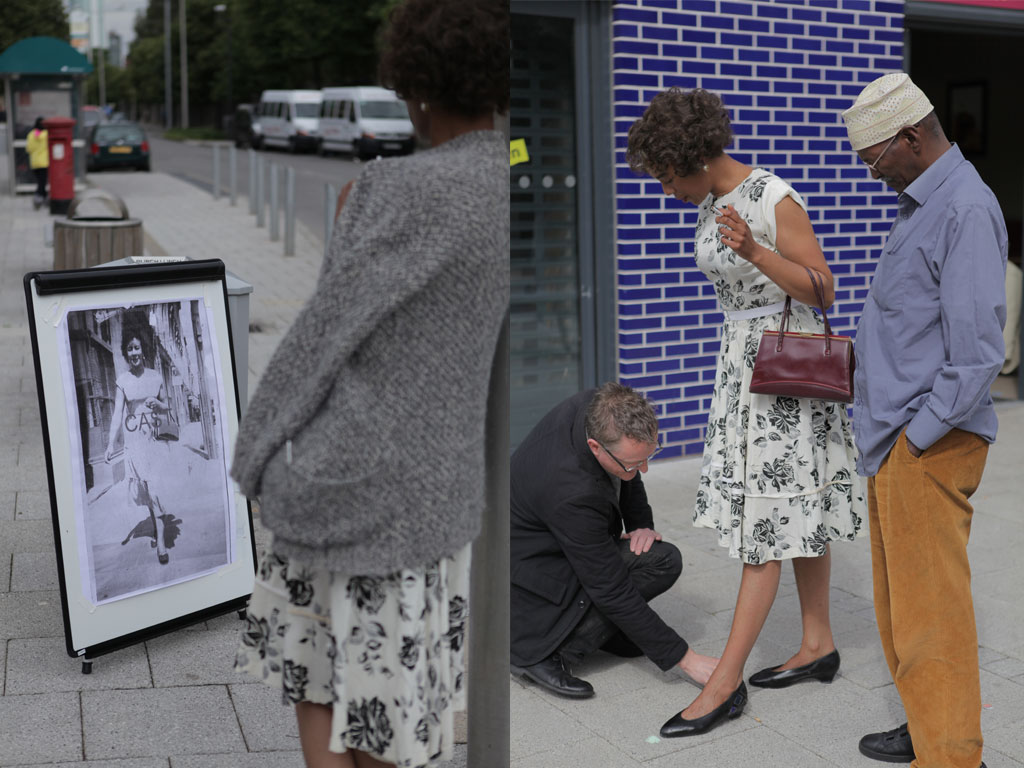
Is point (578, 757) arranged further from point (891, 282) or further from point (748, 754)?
point (891, 282)

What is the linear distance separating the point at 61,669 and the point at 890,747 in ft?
7.67

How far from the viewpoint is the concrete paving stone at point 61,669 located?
351 centimetres

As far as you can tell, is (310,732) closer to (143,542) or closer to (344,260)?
(344,260)

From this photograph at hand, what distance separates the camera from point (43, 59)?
21625 mm

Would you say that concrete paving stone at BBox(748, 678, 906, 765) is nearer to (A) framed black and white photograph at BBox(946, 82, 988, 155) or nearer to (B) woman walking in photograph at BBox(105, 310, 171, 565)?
(B) woman walking in photograph at BBox(105, 310, 171, 565)

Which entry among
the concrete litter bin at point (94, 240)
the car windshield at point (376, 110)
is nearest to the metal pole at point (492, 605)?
the concrete litter bin at point (94, 240)

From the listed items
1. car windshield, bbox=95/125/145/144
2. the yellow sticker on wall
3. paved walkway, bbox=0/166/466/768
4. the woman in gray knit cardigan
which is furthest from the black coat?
car windshield, bbox=95/125/145/144

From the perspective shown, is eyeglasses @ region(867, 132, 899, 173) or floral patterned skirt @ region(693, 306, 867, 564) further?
floral patterned skirt @ region(693, 306, 867, 564)

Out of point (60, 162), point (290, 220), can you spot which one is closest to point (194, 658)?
point (290, 220)

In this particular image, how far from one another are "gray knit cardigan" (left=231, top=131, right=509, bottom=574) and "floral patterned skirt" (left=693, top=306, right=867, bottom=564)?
4.79 feet

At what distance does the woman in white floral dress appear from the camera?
3139mm

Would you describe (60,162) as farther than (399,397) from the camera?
Yes

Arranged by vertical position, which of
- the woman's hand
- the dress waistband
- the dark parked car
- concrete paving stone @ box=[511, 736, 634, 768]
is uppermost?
the dark parked car

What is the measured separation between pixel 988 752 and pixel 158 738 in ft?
7.02
